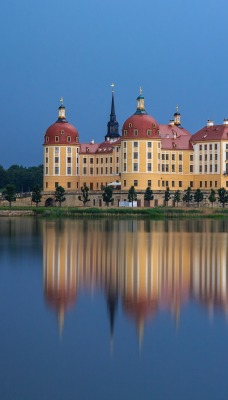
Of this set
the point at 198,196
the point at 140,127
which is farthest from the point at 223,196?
the point at 140,127

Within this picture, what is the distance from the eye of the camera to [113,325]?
67.1 ft

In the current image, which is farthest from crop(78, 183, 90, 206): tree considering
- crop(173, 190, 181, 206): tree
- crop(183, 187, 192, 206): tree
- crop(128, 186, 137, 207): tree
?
crop(183, 187, 192, 206): tree

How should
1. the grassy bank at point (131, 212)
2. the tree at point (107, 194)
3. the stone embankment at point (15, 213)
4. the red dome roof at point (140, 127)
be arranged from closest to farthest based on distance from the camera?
the grassy bank at point (131, 212)
the stone embankment at point (15, 213)
the tree at point (107, 194)
the red dome roof at point (140, 127)

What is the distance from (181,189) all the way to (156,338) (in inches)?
2863

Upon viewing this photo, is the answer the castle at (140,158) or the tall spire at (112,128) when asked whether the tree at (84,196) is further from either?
the tall spire at (112,128)

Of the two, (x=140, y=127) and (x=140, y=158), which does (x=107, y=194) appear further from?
(x=140, y=127)

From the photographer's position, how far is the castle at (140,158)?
8806cm

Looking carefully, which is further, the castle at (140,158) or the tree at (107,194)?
the castle at (140,158)

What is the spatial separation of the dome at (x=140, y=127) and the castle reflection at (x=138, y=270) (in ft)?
127

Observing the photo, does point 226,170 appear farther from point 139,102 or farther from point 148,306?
point 148,306

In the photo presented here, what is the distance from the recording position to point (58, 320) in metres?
21.0

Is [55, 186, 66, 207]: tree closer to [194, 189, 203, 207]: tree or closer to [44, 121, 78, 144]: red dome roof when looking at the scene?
[44, 121, 78, 144]: red dome roof

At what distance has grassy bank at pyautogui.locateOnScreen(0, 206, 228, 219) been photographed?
250ft

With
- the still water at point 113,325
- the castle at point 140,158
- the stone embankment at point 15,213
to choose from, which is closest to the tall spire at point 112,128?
the castle at point 140,158
